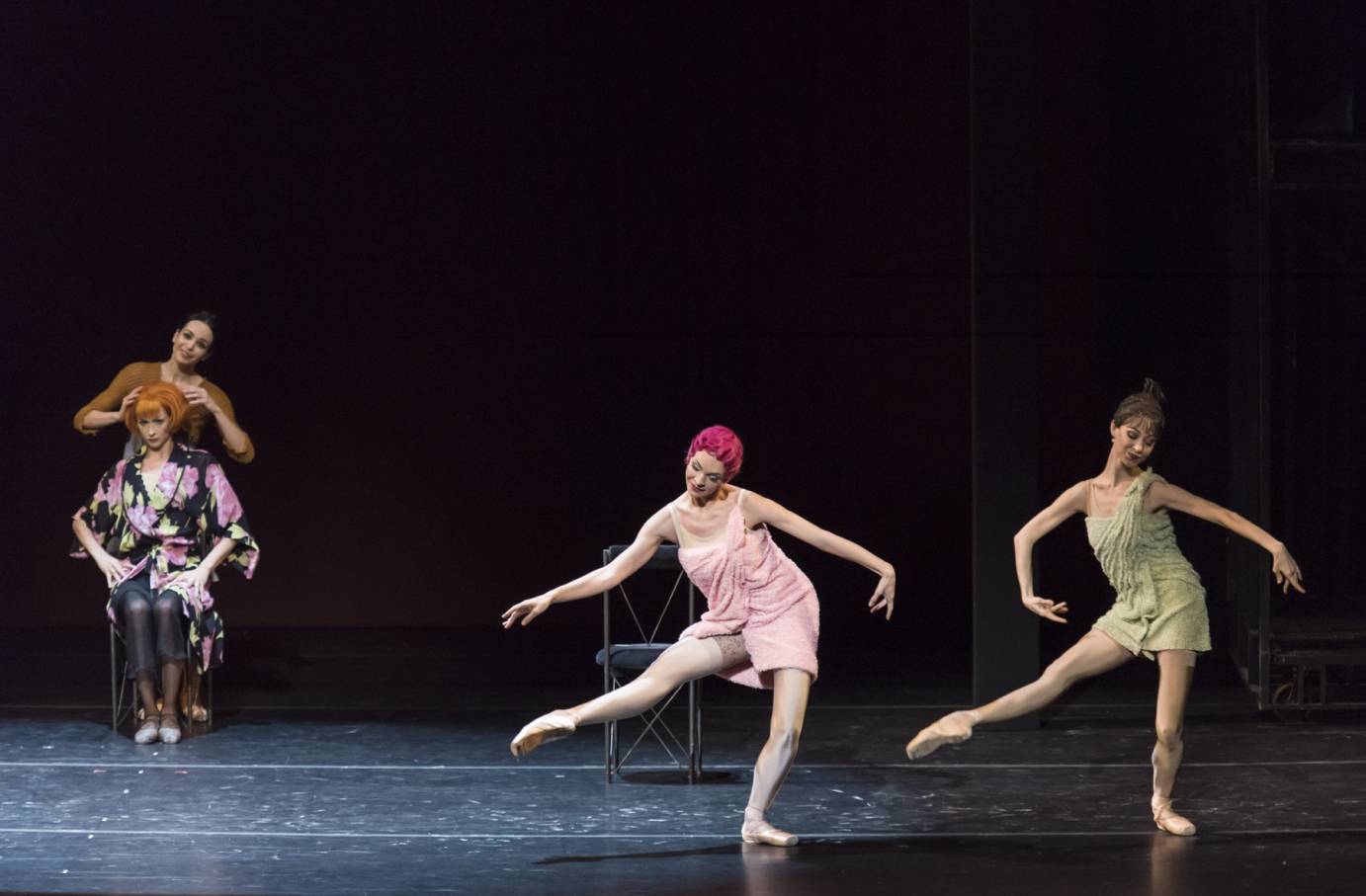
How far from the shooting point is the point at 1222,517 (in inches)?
193

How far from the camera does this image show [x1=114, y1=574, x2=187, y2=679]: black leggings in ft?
20.6

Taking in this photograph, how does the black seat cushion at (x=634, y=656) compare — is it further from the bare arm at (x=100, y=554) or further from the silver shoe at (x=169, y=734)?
the bare arm at (x=100, y=554)

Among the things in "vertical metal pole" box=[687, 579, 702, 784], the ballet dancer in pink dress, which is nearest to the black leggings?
"vertical metal pole" box=[687, 579, 702, 784]

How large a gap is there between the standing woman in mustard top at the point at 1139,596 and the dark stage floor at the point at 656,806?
0.27 m

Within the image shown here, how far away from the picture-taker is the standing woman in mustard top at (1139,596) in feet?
16.2

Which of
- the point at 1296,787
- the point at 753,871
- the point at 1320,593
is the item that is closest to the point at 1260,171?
the point at 1320,593

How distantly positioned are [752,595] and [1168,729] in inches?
46.3

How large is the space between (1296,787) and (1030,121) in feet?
7.79

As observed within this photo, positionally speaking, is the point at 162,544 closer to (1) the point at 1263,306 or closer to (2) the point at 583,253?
(2) the point at 583,253

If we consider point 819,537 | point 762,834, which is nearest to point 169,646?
point 762,834

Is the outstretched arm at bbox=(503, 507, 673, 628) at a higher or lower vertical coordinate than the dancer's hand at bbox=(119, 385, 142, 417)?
lower

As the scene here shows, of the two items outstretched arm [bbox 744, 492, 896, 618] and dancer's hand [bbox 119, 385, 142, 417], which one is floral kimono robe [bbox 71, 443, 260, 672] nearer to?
dancer's hand [bbox 119, 385, 142, 417]

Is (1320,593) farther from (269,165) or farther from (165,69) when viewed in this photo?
(165,69)

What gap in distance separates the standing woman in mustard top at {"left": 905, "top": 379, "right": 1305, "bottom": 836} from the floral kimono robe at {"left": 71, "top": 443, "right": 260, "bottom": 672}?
2.71 meters
